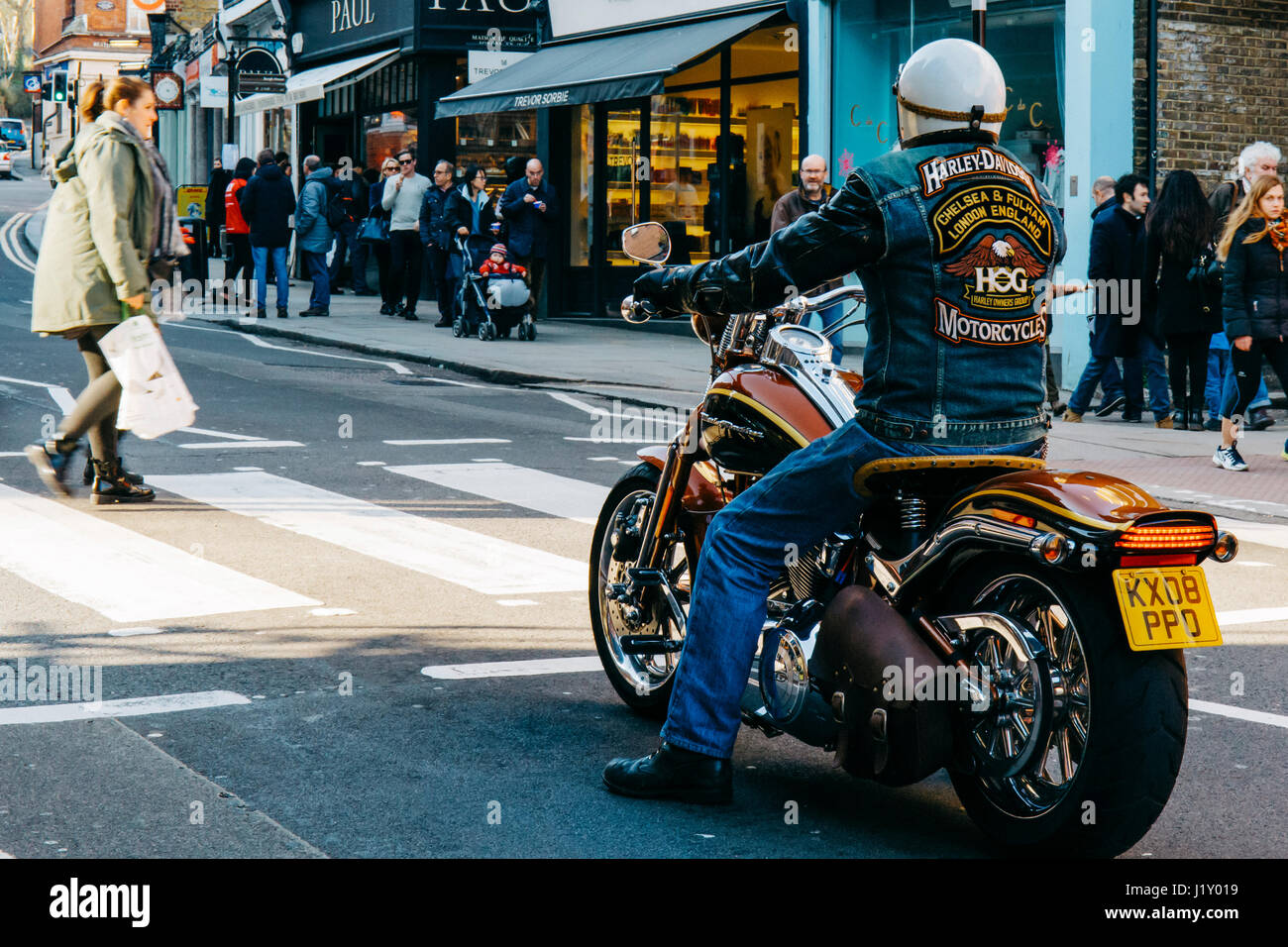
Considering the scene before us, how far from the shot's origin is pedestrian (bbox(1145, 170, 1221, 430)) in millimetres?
13164

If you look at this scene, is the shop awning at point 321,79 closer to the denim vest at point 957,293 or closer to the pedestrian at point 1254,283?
the pedestrian at point 1254,283

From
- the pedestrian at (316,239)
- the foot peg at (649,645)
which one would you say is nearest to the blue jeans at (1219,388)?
the foot peg at (649,645)

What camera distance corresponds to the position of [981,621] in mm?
3951

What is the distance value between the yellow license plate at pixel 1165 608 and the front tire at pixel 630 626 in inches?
66.8

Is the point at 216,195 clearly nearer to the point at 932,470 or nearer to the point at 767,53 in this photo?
the point at 767,53

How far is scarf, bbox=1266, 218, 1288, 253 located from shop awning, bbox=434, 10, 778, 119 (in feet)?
30.5

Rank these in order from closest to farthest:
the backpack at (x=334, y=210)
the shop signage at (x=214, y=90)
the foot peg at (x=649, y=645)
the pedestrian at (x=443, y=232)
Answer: the foot peg at (x=649, y=645), the pedestrian at (x=443, y=232), the backpack at (x=334, y=210), the shop signage at (x=214, y=90)

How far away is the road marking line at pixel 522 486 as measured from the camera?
8.95m

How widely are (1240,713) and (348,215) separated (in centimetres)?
2318

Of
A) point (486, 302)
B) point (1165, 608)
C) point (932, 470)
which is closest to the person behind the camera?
point (1165, 608)

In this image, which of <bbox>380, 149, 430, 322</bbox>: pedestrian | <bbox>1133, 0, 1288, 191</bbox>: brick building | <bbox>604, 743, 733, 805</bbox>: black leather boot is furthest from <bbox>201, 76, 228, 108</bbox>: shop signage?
<bbox>604, 743, 733, 805</bbox>: black leather boot

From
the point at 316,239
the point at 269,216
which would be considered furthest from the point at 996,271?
the point at 316,239
